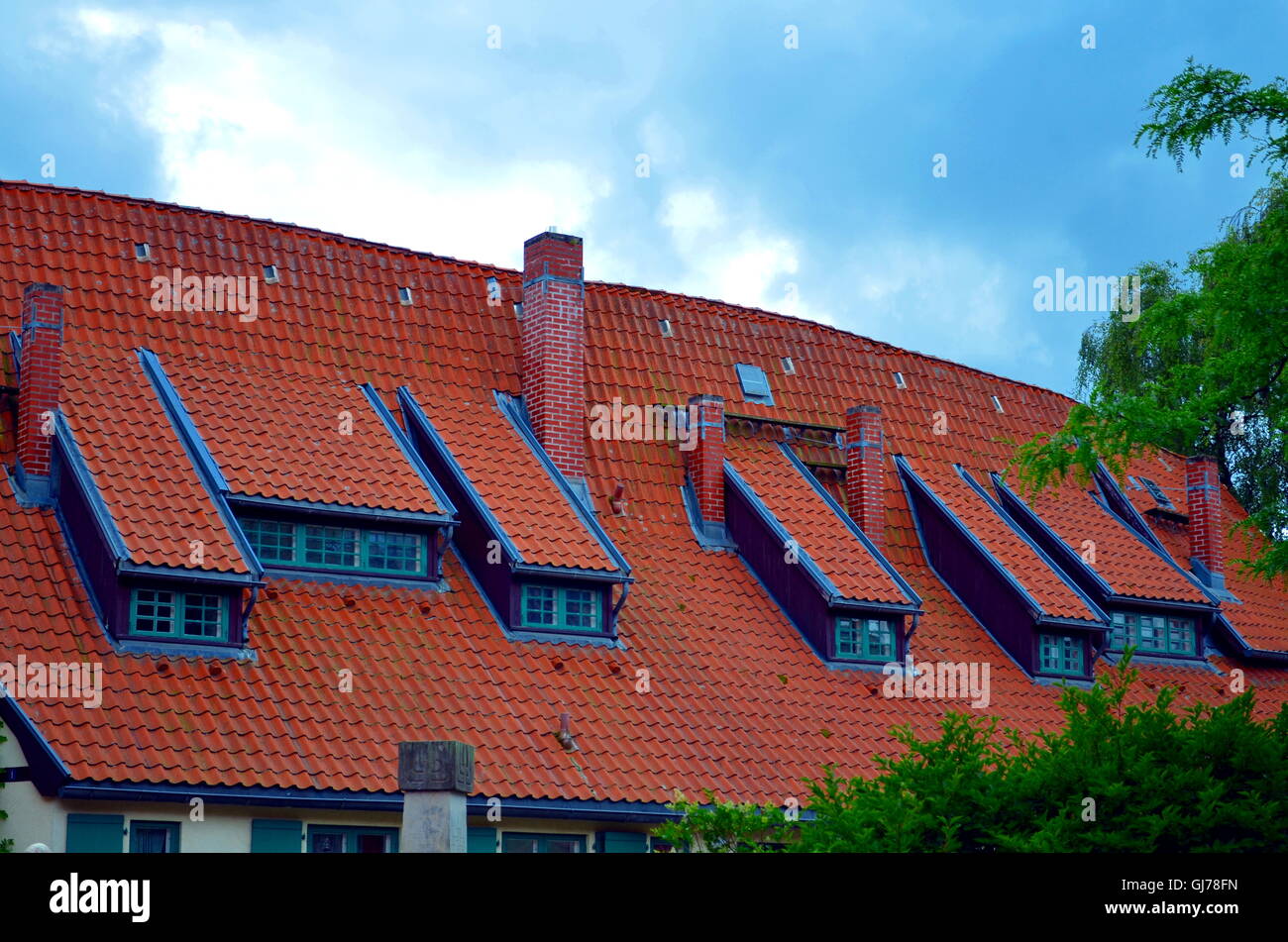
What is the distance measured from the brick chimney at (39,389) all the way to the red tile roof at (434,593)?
32 centimetres

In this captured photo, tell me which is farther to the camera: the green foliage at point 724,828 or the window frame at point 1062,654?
the window frame at point 1062,654

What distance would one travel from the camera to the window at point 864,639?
2405cm

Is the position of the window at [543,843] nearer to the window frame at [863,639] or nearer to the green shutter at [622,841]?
the green shutter at [622,841]

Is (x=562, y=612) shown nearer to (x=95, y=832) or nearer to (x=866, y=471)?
(x=866, y=471)

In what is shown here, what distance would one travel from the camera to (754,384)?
91.1 ft

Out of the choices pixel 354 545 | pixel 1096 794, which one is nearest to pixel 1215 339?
pixel 1096 794

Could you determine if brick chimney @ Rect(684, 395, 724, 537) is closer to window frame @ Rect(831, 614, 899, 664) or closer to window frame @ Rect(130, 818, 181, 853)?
window frame @ Rect(831, 614, 899, 664)

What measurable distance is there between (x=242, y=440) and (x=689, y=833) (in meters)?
7.49

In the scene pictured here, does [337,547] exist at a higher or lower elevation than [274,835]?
higher

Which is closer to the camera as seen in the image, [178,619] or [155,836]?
[155,836]

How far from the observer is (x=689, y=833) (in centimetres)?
1711

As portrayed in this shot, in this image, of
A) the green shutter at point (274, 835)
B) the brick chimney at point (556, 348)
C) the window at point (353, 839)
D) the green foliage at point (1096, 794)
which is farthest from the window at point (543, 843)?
the brick chimney at point (556, 348)

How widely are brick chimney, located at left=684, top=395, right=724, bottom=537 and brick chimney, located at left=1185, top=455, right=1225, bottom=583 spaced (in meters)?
10.7

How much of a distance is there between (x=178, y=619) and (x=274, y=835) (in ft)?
8.42
